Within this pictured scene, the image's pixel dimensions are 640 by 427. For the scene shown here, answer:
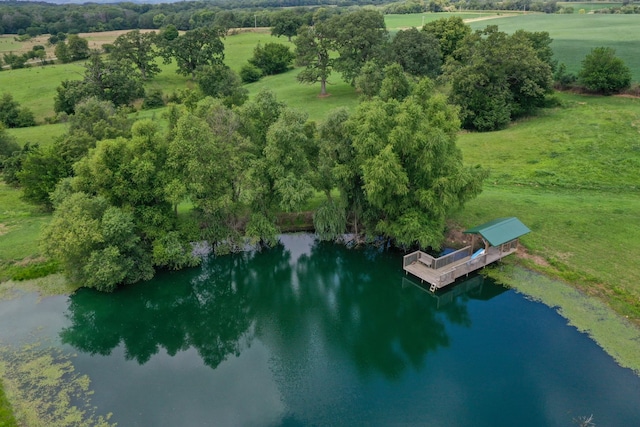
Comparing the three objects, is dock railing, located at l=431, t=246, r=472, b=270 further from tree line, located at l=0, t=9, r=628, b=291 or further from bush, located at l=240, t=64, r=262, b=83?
bush, located at l=240, t=64, r=262, b=83

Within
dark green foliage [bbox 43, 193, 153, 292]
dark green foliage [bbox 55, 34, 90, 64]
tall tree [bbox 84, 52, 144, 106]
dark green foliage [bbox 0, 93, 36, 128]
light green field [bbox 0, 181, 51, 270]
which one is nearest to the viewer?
dark green foliage [bbox 43, 193, 153, 292]

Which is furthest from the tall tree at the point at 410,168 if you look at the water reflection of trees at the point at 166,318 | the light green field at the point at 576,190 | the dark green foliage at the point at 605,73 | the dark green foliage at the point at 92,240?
the dark green foliage at the point at 605,73

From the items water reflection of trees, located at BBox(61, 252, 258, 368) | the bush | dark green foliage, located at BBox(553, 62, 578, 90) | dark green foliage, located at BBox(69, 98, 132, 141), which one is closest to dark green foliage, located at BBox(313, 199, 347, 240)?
water reflection of trees, located at BBox(61, 252, 258, 368)

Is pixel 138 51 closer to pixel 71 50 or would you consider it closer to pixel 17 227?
pixel 71 50

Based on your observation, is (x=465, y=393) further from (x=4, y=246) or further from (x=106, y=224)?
(x=4, y=246)

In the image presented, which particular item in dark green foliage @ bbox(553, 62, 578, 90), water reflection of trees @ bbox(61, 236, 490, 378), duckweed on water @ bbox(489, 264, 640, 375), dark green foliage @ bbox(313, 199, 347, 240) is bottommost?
water reflection of trees @ bbox(61, 236, 490, 378)

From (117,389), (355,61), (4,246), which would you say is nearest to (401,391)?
(117,389)

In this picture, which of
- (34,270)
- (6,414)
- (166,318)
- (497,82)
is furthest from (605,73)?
(6,414)

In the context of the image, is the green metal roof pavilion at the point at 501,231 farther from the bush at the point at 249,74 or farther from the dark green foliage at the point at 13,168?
the bush at the point at 249,74
